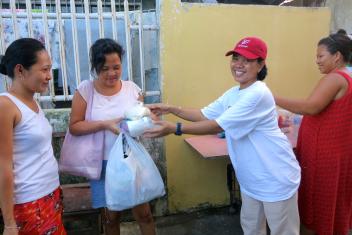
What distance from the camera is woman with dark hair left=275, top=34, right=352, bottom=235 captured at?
231cm

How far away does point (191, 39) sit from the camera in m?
3.24

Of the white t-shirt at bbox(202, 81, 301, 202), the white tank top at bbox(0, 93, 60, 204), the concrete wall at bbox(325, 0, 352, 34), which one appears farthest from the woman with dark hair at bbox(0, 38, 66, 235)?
the concrete wall at bbox(325, 0, 352, 34)

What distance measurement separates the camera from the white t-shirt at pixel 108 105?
2258 mm

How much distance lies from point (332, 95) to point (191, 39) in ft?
4.73

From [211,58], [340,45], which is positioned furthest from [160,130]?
[211,58]

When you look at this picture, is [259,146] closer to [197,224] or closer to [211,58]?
[211,58]

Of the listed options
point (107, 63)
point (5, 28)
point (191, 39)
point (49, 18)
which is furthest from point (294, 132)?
point (5, 28)

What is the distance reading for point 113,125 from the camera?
2186 millimetres

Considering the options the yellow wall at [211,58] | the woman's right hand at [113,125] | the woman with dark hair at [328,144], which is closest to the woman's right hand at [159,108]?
the woman's right hand at [113,125]

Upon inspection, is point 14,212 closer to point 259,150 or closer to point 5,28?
point 259,150

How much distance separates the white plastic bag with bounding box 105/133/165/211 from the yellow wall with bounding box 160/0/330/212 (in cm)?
111

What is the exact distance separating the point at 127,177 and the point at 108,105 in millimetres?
513

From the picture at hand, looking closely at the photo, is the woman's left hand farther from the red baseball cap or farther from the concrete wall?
the concrete wall

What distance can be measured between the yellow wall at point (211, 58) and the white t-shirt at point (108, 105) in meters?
0.96
